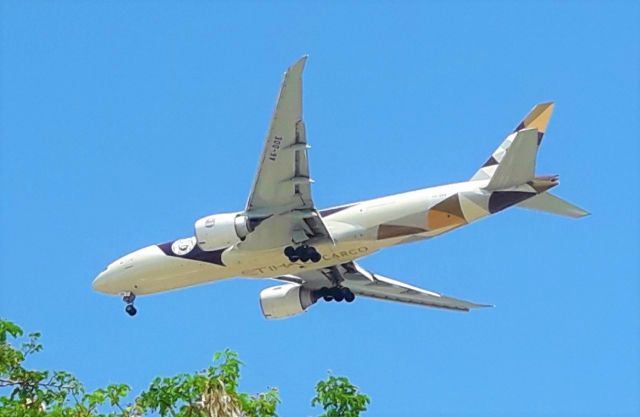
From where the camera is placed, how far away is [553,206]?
39125 millimetres

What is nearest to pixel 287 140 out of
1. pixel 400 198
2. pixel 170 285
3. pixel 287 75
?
pixel 287 75

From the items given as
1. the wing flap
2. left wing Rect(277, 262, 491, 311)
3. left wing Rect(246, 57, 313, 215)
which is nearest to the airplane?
left wing Rect(246, 57, 313, 215)

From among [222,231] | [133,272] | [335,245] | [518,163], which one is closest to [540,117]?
[518,163]

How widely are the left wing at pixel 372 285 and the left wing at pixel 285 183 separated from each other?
6.56 metres

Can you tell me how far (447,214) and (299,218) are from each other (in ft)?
15.8

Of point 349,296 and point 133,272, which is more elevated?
point 349,296

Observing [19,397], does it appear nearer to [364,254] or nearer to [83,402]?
[83,402]

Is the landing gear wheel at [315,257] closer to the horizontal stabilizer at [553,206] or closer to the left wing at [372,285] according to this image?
the left wing at [372,285]

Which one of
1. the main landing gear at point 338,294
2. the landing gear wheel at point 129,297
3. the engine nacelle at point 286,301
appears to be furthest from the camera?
the engine nacelle at point 286,301

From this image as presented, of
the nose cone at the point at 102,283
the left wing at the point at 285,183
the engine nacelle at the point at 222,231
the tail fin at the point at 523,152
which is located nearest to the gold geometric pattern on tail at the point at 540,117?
the tail fin at the point at 523,152

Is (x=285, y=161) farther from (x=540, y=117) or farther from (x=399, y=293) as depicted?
(x=399, y=293)

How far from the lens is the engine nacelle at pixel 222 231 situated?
3903 centimetres

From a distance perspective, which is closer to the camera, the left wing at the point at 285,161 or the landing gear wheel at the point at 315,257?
the left wing at the point at 285,161

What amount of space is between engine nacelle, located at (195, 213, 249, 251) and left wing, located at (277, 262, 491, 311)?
25.7 ft
